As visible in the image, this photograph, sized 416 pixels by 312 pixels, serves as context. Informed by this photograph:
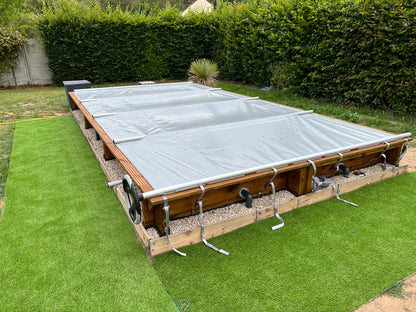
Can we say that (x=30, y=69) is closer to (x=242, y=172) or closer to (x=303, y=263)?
(x=242, y=172)

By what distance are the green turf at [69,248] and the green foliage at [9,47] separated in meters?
7.36

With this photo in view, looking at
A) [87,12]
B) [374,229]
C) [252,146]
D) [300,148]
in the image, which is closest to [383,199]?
[374,229]

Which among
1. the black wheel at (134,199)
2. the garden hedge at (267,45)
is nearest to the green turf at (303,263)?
the black wheel at (134,199)

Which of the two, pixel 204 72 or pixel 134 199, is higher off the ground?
pixel 204 72

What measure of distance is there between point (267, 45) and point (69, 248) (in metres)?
7.01

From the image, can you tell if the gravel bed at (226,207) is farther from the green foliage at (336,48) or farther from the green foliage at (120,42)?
the green foliage at (120,42)

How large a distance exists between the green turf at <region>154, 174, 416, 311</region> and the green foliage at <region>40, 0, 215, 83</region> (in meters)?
9.14

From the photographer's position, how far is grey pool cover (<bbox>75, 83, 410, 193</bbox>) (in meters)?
2.27

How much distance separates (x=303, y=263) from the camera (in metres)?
1.89

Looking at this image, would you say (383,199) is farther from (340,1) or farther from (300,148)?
(340,1)

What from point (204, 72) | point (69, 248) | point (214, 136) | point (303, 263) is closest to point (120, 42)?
point (204, 72)

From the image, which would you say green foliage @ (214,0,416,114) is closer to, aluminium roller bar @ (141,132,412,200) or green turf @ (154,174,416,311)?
aluminium roller bar @ (141,132,412,200)

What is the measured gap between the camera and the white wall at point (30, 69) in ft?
30.6

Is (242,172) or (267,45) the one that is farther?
(267,45)
